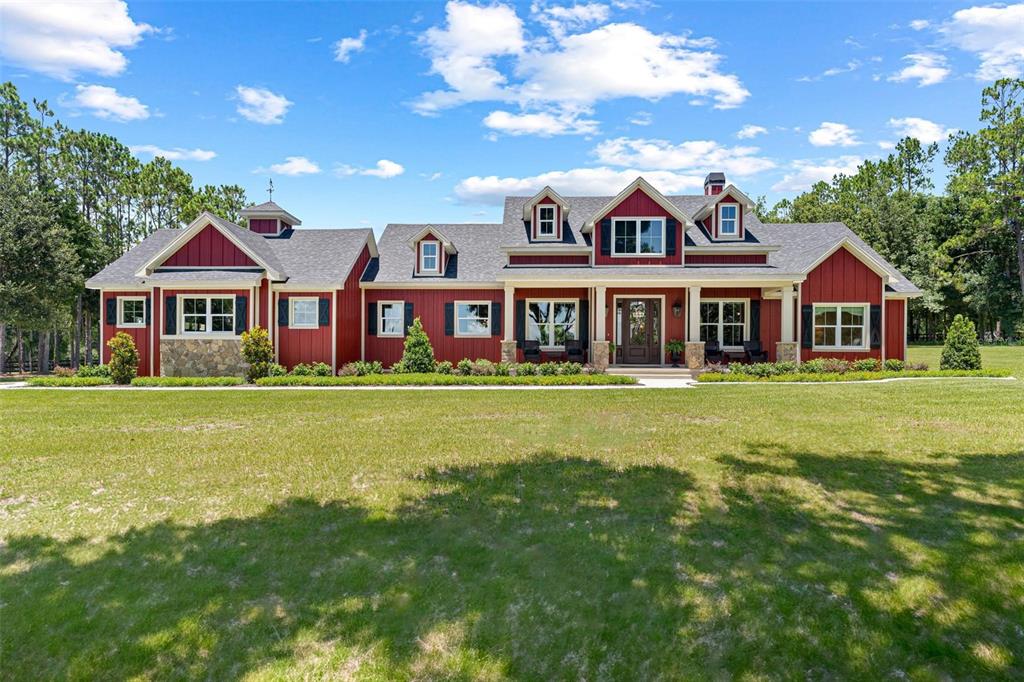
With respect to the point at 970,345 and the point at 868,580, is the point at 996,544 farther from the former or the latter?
the point at 970,345

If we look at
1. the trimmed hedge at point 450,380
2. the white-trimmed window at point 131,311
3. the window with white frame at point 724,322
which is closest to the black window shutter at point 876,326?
the window with white frame at point 724,322

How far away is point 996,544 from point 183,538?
659cm

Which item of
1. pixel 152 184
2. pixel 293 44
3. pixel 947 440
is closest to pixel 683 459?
pixel 947 440

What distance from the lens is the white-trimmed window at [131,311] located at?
2019 centimetres

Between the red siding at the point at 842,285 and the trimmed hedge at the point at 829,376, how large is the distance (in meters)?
2.52

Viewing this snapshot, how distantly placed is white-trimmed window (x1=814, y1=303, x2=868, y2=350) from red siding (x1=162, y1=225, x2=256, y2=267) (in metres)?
20.7

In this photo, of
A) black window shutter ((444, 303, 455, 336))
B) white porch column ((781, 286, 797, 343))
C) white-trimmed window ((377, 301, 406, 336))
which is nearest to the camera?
white porch column ((781, 286, 797, 343))

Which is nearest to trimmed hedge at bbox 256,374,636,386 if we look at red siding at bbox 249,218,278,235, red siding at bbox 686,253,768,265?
red siding at bbox 686,253,768,265

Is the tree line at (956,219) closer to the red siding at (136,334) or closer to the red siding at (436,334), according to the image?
the red siding at (436,334)

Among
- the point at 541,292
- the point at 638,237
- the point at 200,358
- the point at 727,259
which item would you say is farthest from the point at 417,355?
the point at 727,259

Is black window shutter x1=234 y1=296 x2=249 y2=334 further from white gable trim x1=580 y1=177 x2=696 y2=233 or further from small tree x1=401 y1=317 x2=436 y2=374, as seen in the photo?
white gable trim x1=580 y1=177 x2=696 y2=233

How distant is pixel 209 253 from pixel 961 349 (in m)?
26.4

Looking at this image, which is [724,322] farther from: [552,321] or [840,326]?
[552,321]

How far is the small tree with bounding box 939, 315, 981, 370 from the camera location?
1834cm
